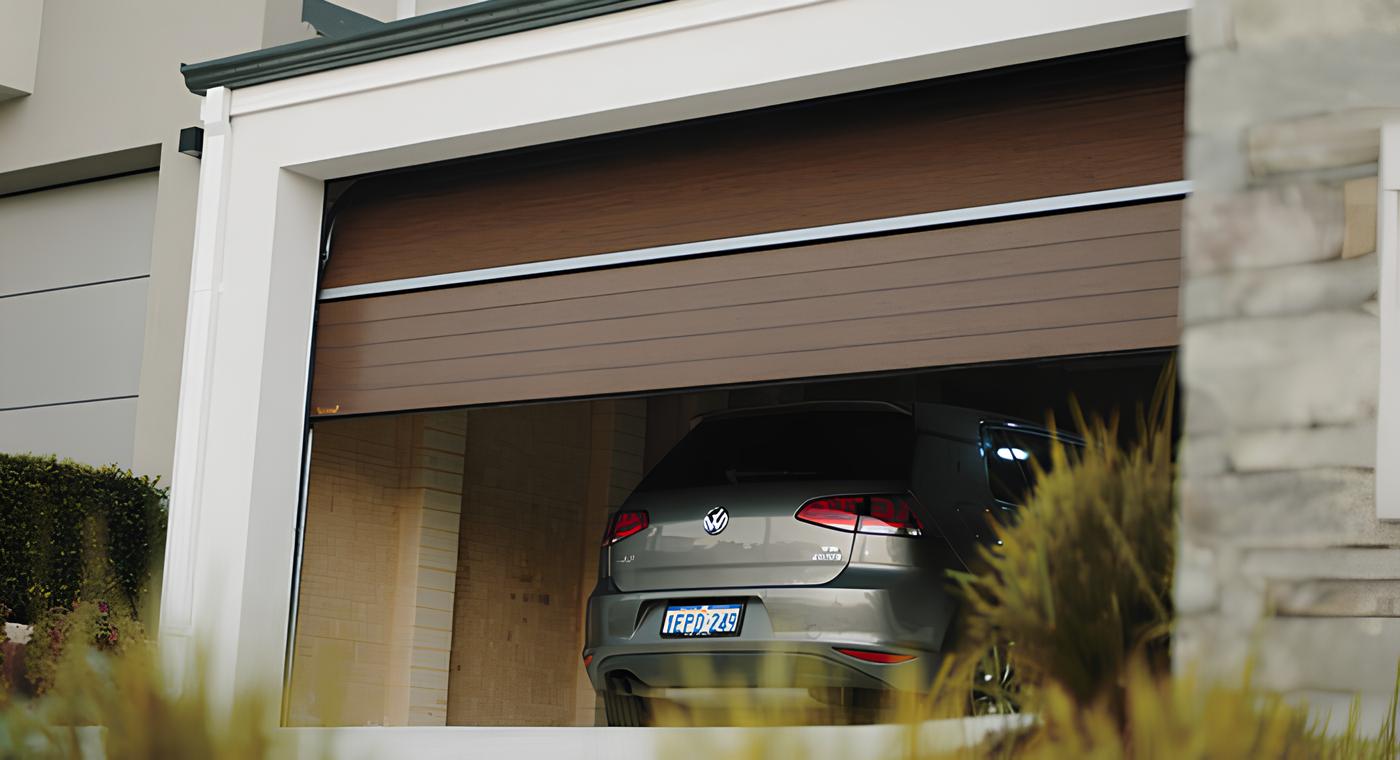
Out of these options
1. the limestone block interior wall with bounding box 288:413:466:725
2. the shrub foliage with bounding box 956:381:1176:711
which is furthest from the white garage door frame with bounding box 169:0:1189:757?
the shrub foliage with bounding box 956:381:1176:711

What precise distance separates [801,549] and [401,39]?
3.43m

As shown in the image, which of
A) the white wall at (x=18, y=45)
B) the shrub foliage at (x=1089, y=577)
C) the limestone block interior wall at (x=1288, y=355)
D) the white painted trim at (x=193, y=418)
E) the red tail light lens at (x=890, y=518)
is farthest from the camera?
the white wall at (x=18, y=45)

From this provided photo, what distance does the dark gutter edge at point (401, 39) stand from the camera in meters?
7.57

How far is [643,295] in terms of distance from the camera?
768cm

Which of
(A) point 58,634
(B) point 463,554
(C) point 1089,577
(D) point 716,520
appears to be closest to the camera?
(C) point 1089,577

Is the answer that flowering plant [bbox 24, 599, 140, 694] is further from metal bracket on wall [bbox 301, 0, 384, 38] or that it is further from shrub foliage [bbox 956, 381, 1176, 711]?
shrub foliage [bbox 956, 381, 1176, 711]

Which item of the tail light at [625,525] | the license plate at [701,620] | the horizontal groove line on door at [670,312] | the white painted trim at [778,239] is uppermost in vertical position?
the white painted trim at [778,239]

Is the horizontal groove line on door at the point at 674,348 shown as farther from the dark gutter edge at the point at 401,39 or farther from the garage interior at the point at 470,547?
the dark gutter edge at the point at 401,39

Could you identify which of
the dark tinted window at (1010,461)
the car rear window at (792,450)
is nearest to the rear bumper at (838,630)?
the car rear window at (792,450)

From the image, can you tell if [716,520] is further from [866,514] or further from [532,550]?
[532,550]

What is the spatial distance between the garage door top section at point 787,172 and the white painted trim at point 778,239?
0.12 feet

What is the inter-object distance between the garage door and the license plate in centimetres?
111

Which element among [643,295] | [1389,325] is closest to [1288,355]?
[1389,325]

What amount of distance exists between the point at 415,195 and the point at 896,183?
2.86 m
